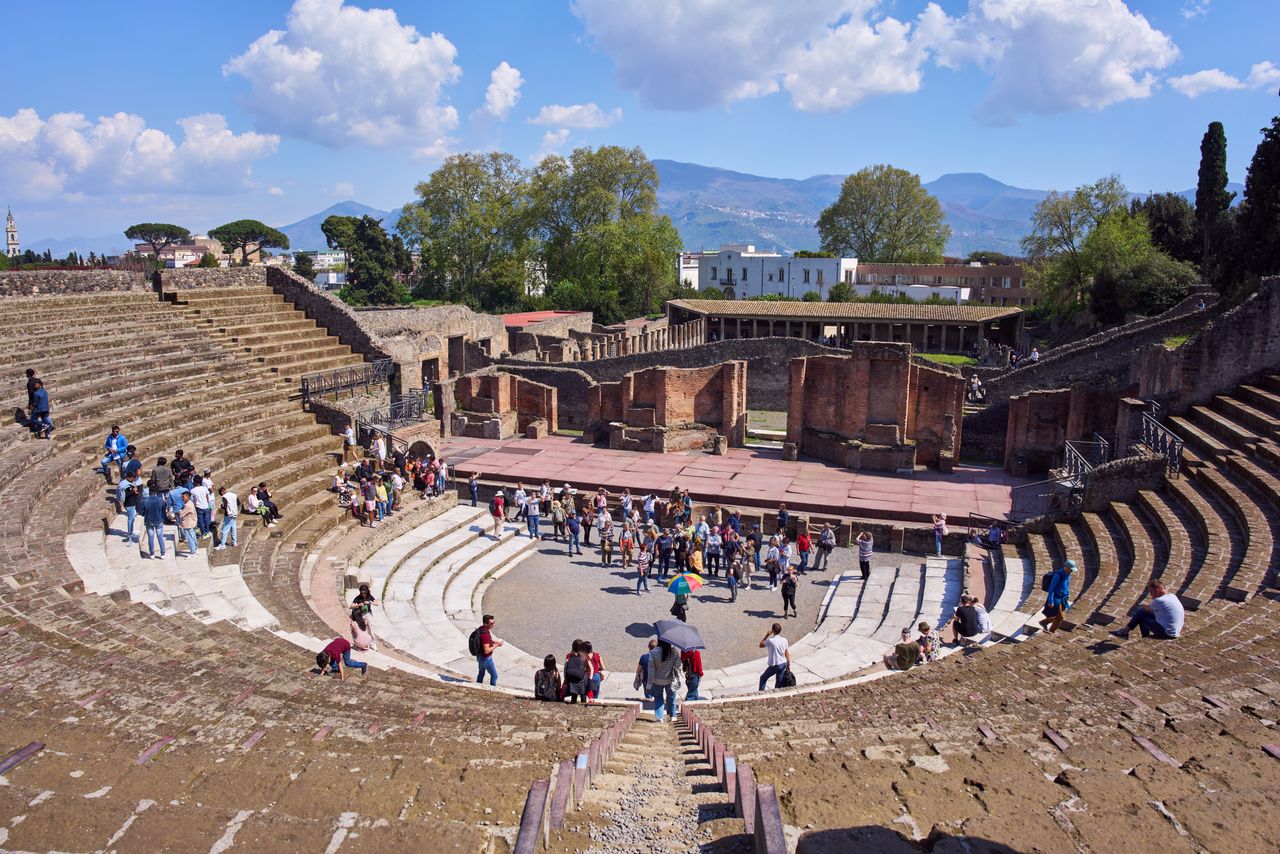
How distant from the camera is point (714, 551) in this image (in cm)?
1794

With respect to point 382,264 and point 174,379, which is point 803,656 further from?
point 382,264

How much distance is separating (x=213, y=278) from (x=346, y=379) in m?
5.98

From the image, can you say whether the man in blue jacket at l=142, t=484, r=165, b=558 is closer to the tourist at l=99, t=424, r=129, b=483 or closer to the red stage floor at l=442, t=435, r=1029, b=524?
the tourist at l=99, t=424, r=129, b=483

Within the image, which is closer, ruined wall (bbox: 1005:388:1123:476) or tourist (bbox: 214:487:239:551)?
tourist (bbox: 214:487:239:551)

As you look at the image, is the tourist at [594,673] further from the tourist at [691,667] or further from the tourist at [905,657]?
the tourist at [905,657]

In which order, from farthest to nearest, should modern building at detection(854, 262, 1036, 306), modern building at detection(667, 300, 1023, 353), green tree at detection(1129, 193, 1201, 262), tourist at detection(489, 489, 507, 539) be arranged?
1. modern building at detection(854, 262, 1036, 306)
2. modern building at detection(667, 300, 1023, 353)
3. green tree at detection(1129, 193, 1201, 262)
4. tourist at detection(489, 489, 507, 539)

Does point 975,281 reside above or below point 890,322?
above

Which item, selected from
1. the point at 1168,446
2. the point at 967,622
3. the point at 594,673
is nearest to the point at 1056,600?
the point at 967,622

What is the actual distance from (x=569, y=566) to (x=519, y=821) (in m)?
13.0

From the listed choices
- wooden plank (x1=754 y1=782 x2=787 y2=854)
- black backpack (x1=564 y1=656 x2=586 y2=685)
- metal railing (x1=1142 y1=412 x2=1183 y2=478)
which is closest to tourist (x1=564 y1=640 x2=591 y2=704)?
black backpack (x1=564 y1=656 x2=586 y2=685)

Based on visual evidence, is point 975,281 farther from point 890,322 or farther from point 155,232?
point 155,232

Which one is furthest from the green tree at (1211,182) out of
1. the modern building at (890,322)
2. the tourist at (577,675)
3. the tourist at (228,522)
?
the tourist at (228,522)

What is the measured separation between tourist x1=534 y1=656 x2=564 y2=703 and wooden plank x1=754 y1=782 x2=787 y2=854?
5873mm

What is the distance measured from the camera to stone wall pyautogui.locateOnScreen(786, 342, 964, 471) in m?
24.8
